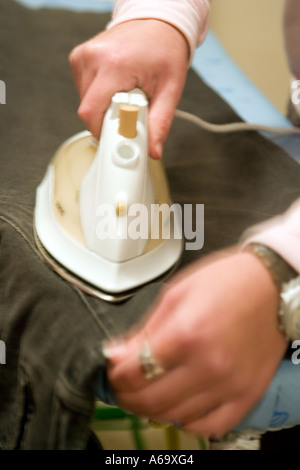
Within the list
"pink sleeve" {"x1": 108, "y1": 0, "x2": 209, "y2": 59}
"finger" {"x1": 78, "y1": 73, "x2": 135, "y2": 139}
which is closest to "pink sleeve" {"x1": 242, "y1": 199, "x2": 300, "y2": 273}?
"finger" {"x1": 78, "y1": 73, "x2": 135, "y2": 139}

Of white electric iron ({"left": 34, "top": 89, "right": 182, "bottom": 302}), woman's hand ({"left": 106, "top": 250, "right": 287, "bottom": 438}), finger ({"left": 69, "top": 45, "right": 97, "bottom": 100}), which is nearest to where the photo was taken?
woman's hand ({"left": 106, "top": 250, "right": 287, "bottom": 438})

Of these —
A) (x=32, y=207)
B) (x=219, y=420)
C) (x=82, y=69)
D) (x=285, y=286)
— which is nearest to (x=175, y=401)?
(x=219, y=420)

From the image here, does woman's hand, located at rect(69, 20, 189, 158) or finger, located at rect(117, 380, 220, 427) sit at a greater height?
woman's hand, located at rect(69, 20, 189, 158)

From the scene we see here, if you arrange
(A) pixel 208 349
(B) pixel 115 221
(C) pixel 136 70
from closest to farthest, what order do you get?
(A) pixel 208 349
(B) pixel 115 221
(C) pixel 136 70

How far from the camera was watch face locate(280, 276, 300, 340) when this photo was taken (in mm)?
457

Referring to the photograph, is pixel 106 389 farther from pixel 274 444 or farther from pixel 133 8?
pixel 274 444

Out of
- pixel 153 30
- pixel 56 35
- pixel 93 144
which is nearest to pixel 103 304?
pixel 93 144

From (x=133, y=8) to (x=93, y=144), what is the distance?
9.2 inches

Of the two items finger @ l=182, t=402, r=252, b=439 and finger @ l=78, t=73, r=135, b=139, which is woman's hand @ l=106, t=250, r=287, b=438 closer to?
finger @ l=182, t=402, r=252, b=439

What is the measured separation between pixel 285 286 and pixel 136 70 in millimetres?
384

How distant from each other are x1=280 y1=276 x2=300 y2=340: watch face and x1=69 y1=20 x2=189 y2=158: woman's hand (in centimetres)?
27

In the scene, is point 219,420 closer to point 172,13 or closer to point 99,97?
point 99,97

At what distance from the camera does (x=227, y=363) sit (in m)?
0.42

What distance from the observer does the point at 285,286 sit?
18.2 inches
